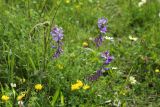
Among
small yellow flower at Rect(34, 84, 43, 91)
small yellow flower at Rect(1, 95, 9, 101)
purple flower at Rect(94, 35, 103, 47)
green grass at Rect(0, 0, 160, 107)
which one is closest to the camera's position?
small yellow flower at Rect(1, 95, 9, 101)

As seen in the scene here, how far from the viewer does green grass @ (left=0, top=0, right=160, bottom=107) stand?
2582 millimetres

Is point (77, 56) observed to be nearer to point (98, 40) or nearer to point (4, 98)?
point (98, 40)

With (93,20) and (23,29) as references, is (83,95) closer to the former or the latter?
(23,29)

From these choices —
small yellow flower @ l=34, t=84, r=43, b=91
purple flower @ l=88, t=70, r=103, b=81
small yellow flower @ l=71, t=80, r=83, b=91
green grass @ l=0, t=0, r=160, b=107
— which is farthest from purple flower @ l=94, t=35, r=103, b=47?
small yellow flower @ l=34, t=84, r=43, b=91

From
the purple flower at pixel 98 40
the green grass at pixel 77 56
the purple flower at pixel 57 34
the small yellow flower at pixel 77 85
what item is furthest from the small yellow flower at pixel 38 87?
the purple flower at pixel 98 40

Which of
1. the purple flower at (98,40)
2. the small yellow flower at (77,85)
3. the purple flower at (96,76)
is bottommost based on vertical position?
the small yellow flower at (77,85)

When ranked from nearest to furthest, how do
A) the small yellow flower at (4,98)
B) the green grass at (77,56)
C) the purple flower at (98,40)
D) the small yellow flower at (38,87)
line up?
1. the small yellow flower at (4,98)
2. the small yellow flower at (38,87)
3. the green grass at (77,56)
4. the purple flower at (98,40)

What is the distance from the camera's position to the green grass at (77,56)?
8.47ft

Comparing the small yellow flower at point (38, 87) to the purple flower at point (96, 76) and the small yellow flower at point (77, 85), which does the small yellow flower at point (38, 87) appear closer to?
the small yellow flower at point (77, 85)

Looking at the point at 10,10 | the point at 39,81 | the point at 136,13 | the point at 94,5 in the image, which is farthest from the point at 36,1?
the point at 39,81

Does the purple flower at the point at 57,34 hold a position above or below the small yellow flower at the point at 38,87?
above

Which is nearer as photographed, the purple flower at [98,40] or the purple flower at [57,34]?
the purple flower at [57,34]

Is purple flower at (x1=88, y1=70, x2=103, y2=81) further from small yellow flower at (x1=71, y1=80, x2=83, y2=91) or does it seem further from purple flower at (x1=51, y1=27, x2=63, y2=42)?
purple flower at (x1=51, y1=27, x2=63, y2=42)

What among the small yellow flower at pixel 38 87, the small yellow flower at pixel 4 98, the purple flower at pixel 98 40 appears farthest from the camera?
the purple flower at pixel 98 40
